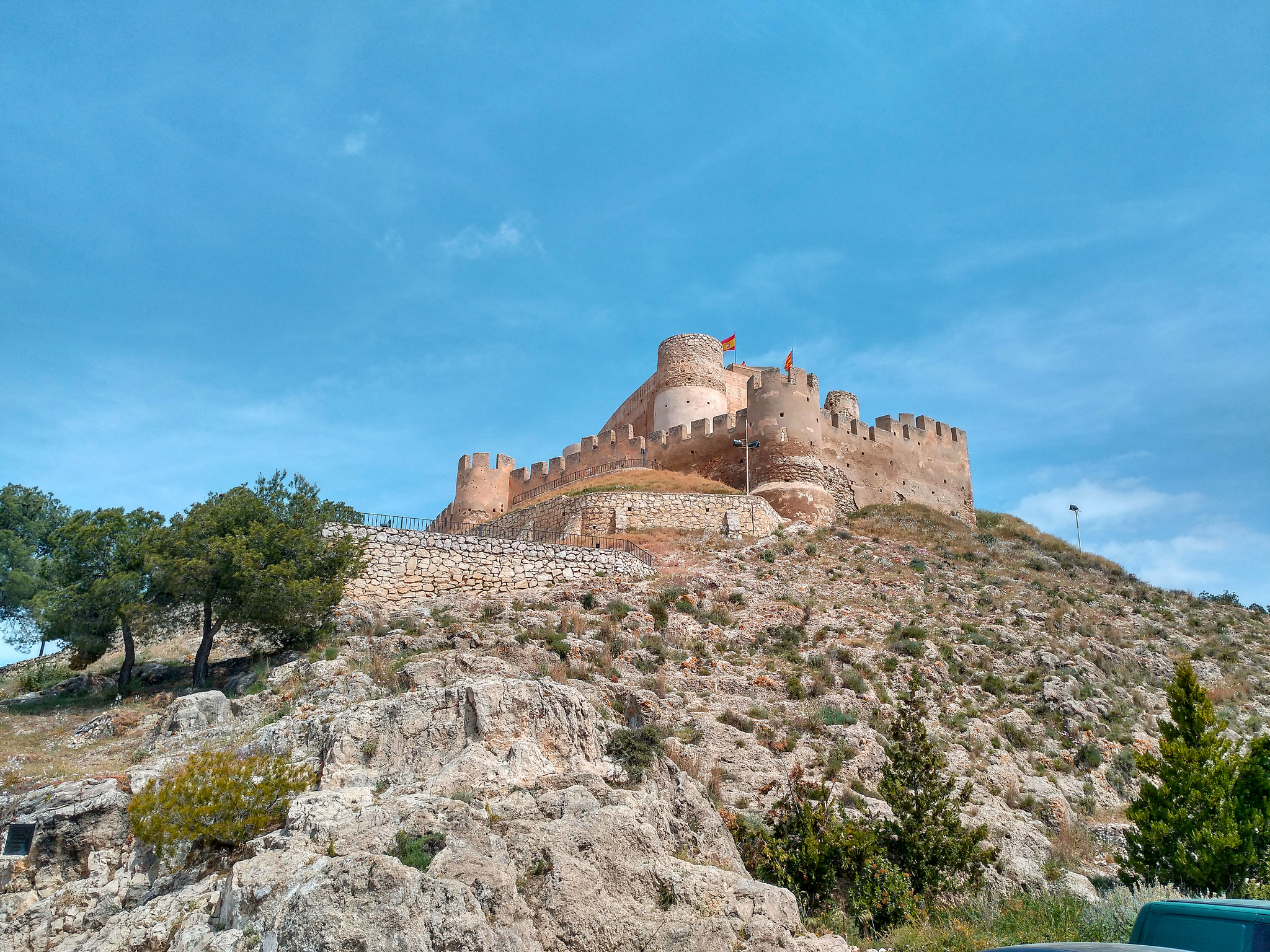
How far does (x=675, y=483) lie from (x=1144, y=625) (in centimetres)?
1513

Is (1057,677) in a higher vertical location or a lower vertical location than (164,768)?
higher

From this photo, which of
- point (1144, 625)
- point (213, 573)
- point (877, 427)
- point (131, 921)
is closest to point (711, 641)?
point (213, 573)

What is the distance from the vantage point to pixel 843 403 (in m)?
37.2

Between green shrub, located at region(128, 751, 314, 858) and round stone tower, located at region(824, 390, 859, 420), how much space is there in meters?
30.4

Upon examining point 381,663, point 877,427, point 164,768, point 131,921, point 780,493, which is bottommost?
point 131,921

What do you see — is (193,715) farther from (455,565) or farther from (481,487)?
(481,487)

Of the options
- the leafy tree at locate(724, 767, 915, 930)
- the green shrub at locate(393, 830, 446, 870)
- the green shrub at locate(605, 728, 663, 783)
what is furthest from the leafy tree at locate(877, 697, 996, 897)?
the green shrub at locate(393, 830, 446, 870)

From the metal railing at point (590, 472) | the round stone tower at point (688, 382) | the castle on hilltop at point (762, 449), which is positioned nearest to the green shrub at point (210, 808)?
the castle on hilltop at point (762, 449)

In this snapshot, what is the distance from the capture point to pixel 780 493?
3080cm

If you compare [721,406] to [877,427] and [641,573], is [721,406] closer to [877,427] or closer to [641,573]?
[877,427]

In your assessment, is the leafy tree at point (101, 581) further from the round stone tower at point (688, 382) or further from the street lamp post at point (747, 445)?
the round stone tower at point (688, 382)

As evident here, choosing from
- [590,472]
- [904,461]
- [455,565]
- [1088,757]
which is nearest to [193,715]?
[455,565]

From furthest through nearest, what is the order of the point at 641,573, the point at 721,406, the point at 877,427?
1. the point at 721,406
2. the point at 877,427
3. the point at 641,573

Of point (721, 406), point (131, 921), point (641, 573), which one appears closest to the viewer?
point (131, 921)
